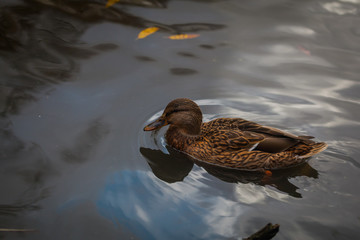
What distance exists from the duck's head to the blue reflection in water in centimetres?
107

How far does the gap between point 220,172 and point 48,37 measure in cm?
424

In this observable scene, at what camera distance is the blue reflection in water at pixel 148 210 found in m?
4.27

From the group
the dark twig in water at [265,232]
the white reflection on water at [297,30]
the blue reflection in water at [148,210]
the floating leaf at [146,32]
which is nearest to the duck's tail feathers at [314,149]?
the blue reflection in water at [148,210]

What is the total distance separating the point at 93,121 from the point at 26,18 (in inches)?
127

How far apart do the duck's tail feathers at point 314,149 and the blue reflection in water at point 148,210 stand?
5.43 feet

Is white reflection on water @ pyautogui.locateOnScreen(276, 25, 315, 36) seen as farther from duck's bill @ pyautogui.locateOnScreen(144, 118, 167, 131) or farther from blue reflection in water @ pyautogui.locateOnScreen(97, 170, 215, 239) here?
blue reflection in water @ pyautogui.locateOnScreen(97, 170, 215, 239)

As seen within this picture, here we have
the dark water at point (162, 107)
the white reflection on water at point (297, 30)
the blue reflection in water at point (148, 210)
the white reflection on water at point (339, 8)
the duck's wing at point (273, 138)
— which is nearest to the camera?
the blue reflection in water at point (148, 210)

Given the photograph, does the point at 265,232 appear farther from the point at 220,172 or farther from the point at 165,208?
the point at 220,172

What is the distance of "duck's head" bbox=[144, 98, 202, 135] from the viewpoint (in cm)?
578

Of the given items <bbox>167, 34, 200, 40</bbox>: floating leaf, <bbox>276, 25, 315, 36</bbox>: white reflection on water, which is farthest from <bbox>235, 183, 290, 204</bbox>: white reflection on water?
<bbox>276, 25, 315, 36</bbox>: white reflection on water

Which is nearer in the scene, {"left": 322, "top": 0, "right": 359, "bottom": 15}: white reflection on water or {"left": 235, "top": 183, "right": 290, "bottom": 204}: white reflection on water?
{"left": 235, "top": 183, "right": 290, "bottom": 204}: white reflection on water

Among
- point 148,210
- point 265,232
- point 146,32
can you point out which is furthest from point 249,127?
point 146,32

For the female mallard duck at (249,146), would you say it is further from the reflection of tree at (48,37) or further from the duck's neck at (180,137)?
the reflection of tree at (48,37)

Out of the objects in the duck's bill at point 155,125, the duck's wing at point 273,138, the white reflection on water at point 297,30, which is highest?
the white reflection on water at point 297,30
